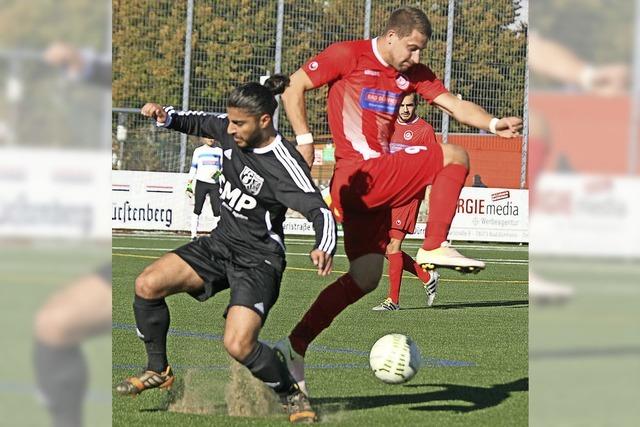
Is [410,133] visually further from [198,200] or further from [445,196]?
[198,200]

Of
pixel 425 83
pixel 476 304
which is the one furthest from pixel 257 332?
pixel 476 304

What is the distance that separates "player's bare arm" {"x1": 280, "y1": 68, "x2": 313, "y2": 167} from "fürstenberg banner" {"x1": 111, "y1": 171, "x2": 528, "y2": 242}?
13438 millimetres

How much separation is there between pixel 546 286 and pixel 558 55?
309 mm

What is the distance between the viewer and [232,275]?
4535mm

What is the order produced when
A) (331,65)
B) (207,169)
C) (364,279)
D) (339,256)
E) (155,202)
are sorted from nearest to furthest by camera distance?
(364,279)
(331,65)
(207,169)
(339,256)
(155,202)

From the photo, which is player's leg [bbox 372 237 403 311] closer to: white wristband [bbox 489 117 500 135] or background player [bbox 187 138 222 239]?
white wristband [bbox 489 117 500 135]

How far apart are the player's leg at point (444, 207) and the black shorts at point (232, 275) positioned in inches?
27.0

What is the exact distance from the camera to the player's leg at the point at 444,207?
4.73 meters

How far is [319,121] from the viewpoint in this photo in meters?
17.2

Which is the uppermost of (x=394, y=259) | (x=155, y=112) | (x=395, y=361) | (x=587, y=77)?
(x=155, y=112)

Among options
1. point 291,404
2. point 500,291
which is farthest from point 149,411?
point 500,291

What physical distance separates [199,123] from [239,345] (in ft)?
3.31

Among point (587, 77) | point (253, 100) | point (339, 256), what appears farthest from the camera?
point (339, 256)

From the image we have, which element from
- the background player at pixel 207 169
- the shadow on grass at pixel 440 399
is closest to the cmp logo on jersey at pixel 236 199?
the shadow on grass at pixel 440 399
